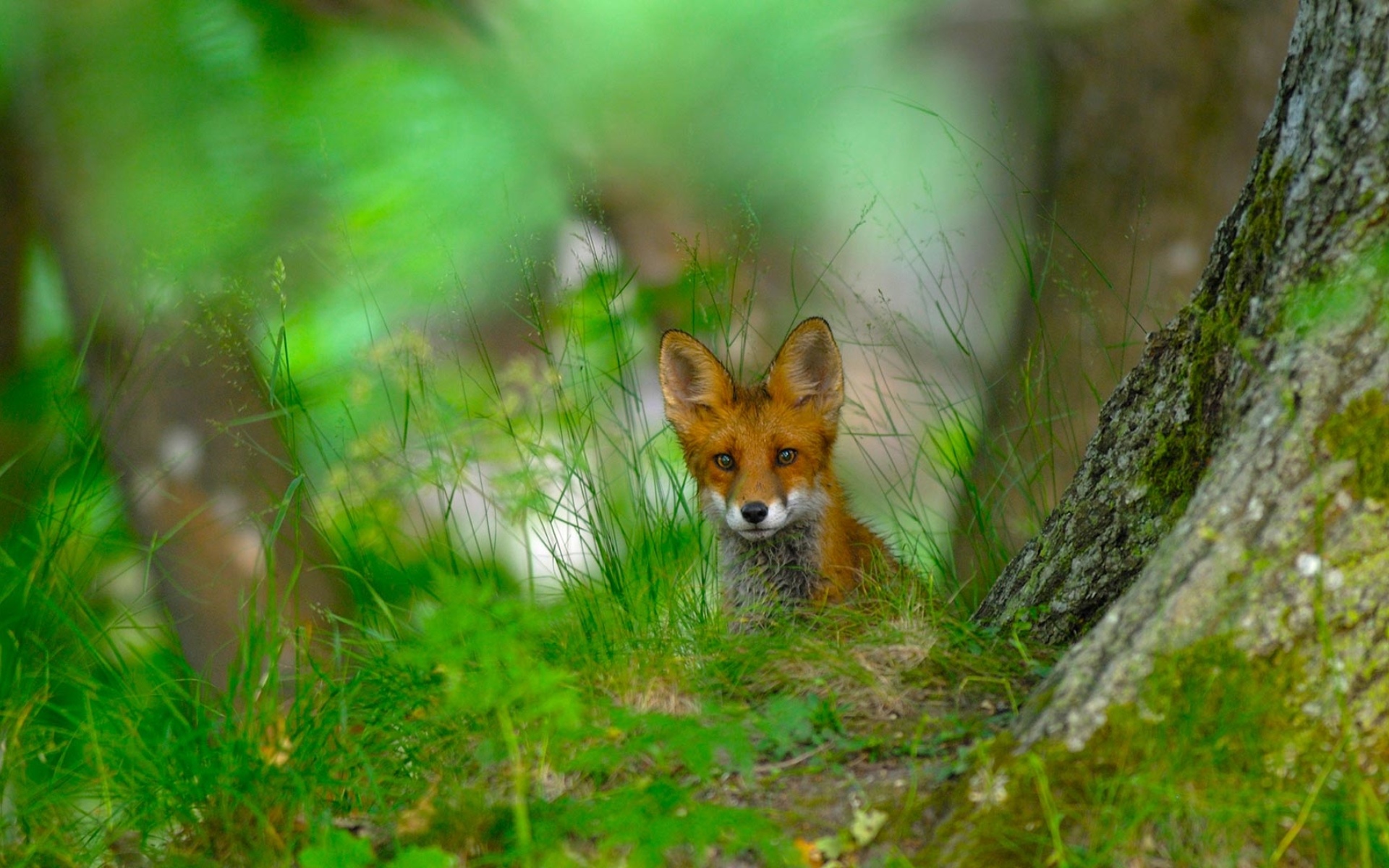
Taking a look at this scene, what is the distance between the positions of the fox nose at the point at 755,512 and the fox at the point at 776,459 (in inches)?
1.3

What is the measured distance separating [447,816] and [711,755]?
1.81 feet

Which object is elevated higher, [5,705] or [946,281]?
[946,281]

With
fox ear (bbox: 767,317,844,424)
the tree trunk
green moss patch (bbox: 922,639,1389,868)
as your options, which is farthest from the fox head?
green moss patch (bbox: 922,639,1389,868)

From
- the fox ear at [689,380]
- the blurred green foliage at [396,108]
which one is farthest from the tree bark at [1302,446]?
the blurred green foliage at [396,108]

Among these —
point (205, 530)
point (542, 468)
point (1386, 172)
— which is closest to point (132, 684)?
point (542, 468)

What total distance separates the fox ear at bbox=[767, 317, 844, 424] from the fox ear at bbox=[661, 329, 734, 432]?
0.61 feet

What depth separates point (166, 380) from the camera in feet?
18.0

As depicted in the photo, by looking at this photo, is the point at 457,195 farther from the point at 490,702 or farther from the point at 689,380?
the point at 490,702

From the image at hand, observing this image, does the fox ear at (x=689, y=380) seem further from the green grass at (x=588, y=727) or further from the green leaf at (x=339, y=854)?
the green leaf at (x=339, y=854)

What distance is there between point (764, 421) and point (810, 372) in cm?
26

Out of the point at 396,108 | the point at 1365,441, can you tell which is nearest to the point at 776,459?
the point at 1365,441

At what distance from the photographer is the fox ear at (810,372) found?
170 inches

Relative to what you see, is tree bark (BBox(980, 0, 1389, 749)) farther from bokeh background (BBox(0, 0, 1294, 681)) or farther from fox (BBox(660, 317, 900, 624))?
bokeh background (BBox(0, 0, 1294, 681))

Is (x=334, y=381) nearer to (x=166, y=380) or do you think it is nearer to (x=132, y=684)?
(x=166, y=380)
